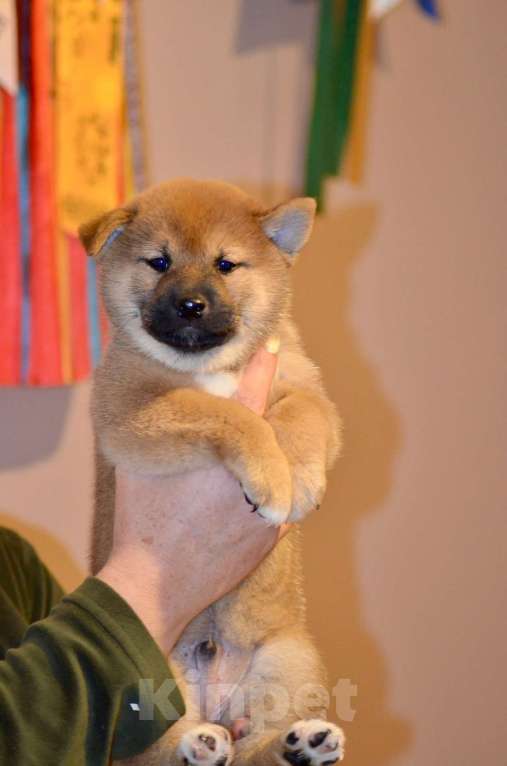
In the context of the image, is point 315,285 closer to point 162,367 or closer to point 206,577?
point 162,367

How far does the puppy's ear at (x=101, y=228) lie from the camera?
1566 mm

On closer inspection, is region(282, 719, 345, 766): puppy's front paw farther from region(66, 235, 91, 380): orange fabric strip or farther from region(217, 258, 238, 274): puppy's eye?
region(66, 235, 91, 380): orange fabric strip

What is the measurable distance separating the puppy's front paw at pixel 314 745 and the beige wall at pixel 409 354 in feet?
5.90

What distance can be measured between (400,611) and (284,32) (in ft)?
6.80

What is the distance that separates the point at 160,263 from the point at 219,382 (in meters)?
0.24

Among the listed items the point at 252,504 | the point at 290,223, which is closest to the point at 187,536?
the point at 252,504

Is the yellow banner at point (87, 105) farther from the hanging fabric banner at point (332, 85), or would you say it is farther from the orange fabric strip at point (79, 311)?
the hanging fabric banner at point (332, 85)

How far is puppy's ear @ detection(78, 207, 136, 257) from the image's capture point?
1.57 metres

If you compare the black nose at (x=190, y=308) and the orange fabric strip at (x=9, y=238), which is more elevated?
the black nose at (x=190, y=308)

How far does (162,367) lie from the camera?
63.9 inches

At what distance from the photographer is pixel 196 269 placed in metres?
1.60

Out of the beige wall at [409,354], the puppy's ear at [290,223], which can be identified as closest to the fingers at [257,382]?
the puppy's ear at [290,223]

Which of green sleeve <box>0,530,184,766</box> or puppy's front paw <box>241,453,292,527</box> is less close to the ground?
puppy's front paw <box>241,453,292,527</box>

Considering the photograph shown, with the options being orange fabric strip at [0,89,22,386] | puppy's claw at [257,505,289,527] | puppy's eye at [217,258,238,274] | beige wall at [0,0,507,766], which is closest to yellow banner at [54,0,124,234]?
orange fabric strip at [0,89,22,386]
